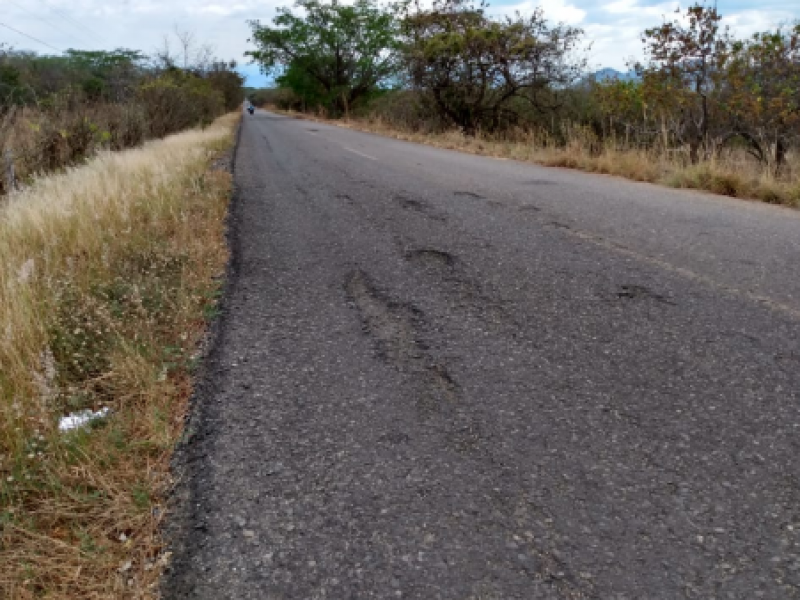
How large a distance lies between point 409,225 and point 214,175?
199 inches

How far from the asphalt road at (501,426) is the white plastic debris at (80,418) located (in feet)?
1.25

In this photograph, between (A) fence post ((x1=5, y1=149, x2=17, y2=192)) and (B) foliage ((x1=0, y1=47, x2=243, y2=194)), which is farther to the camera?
(B) foliage ((x1=0, y1=47, x2=243, y2=194))

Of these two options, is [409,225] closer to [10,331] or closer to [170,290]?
[170,290]

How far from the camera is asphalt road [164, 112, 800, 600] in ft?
5.26

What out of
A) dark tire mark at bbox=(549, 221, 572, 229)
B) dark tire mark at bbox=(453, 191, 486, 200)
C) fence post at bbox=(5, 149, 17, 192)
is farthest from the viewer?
fence post at bbox=(5, 149, 17, 192)

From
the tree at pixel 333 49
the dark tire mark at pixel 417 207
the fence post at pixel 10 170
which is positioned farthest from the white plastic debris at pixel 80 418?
the tree at pixel 333 49

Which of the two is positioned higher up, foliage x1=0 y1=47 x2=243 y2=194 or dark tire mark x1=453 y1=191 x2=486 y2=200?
foliage x1=0 y1=47 x2=243 y2=194

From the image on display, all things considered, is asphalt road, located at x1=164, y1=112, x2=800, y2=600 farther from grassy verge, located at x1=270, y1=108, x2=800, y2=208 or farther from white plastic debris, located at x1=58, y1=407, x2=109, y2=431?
grassy verge, located at x1=270, y1=108, x2=800, y2=208

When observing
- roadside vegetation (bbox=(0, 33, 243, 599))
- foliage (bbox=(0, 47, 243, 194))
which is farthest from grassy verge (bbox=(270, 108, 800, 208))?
foliage (bbox=(0, 47, 243, 194))

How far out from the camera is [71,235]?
468 centimetres

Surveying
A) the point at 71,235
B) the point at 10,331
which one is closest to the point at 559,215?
the point at 71,235

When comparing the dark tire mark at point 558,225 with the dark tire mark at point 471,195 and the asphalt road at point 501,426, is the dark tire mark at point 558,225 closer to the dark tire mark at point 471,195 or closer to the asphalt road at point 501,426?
the asphalt road at point 501,426

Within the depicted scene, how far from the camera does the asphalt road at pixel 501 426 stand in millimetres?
1604

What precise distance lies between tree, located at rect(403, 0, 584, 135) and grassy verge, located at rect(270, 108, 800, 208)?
13.1 ft
